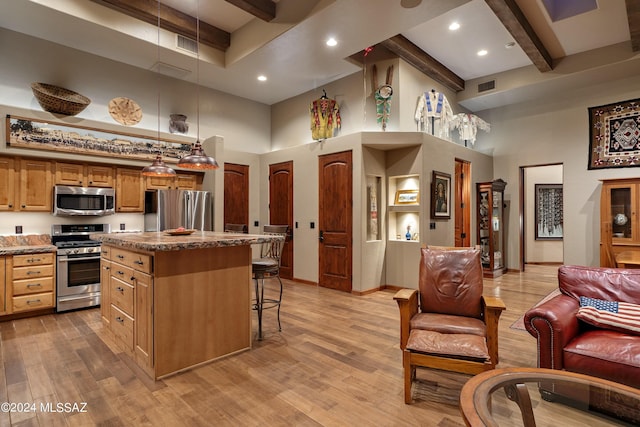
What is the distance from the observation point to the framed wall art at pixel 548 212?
8.98 meters

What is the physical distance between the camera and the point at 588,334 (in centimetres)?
230

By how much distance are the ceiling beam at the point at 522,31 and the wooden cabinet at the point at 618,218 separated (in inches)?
95.6

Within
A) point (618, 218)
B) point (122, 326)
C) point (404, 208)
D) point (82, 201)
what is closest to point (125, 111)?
point (82, 201)

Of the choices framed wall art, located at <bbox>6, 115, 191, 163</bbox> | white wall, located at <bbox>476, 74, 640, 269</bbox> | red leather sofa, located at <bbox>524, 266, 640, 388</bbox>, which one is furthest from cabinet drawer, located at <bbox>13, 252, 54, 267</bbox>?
white wall, located at <bbox>476, 74, 640, 269</bbox>

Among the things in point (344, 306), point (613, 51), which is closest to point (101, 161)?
point (344, 306)

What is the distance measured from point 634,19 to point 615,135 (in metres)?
2.42

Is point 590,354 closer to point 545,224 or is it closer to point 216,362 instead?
point 216,362

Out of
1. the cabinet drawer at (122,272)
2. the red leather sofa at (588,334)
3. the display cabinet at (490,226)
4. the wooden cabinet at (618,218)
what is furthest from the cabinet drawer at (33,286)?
the wooden cabinet at (618,218)

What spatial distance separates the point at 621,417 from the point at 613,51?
21.9 ft

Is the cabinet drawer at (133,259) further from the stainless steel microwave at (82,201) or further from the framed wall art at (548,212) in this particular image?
the framed wall art at (548,212)

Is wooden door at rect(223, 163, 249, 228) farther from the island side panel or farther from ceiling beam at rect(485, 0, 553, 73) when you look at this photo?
ceiling beam at rect(485, 0, 553, 73)

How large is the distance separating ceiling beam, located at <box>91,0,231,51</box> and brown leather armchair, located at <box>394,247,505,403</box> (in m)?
4.82

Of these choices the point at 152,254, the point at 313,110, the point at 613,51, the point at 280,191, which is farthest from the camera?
the point at 280,191

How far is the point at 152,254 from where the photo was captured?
2553 millimetres
